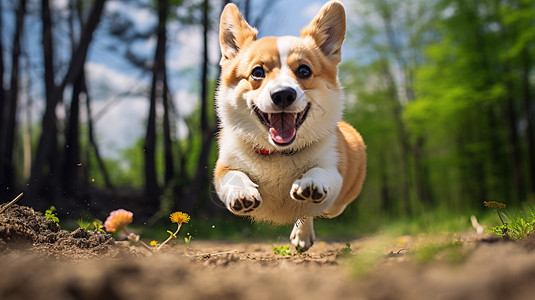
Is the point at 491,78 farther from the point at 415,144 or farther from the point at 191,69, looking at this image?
the point at 191,69

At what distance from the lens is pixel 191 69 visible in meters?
19.4

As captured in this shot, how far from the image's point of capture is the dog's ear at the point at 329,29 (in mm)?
3688

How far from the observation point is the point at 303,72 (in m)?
3.32

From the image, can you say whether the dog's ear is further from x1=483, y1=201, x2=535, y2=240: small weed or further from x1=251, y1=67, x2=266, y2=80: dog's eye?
x1=483, y1=201, x2=535, y2=240: small weed

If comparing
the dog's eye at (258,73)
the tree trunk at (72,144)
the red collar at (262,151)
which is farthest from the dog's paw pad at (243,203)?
the tree trunk at (72,144)

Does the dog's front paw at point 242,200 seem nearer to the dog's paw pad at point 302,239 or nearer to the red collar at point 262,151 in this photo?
the red collar at point 262,151

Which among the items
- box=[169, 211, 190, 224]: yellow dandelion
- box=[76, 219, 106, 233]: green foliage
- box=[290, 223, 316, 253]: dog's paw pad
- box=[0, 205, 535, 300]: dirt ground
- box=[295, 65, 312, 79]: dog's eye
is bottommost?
box=[290, 223, 316, 253]: dog's paw pad

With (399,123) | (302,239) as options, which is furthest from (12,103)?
(399,123)

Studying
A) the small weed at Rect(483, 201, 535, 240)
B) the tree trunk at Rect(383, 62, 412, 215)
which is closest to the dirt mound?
the small weed at Rect(483, 201, 535, 240)

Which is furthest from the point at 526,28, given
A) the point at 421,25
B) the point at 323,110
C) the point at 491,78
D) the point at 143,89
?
the point at 323,110

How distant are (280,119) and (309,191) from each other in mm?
637

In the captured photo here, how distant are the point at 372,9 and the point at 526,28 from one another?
8.01 meters

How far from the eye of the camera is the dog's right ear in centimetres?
376

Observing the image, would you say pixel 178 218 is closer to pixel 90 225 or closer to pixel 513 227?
pixel 90 225
